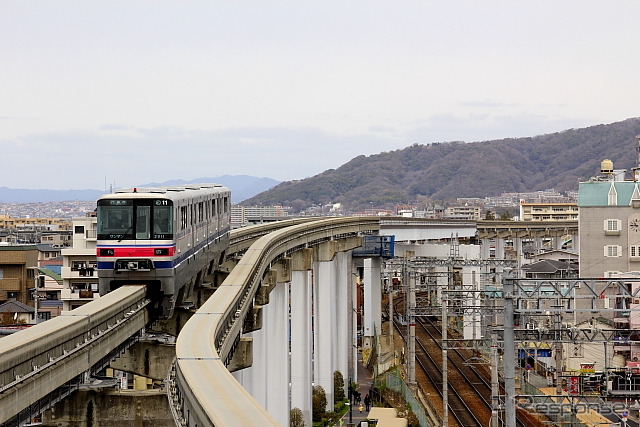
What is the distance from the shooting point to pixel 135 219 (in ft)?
64.6

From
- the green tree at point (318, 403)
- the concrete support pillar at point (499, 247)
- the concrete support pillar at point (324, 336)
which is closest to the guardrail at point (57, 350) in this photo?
the green tree at point (318, 403)

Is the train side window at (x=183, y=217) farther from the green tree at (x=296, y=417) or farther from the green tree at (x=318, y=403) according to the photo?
the green tree at (x=318, y=403)

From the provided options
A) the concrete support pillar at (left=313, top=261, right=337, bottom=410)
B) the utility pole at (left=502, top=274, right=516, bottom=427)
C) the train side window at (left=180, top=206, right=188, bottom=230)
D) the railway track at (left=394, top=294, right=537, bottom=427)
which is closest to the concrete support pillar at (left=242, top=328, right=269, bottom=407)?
the train side window at (left=180, top=206, right=188, bottom=230)

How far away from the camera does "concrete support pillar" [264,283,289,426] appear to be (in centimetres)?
3134

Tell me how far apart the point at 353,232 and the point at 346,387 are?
8.33m

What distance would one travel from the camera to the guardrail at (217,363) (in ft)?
30.0

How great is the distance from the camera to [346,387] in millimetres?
48156

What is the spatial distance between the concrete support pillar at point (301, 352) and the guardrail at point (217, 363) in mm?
9144

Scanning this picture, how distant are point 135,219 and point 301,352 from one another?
18346 mm

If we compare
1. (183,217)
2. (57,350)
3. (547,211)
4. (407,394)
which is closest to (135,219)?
(183,217)

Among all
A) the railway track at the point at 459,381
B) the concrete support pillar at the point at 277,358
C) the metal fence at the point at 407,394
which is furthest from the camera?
the railway track at the point at 459,381

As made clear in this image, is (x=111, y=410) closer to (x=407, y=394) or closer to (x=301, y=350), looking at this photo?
(x=301, y=350)

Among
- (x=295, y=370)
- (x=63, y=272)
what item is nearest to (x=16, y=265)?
(x=63, y=272)

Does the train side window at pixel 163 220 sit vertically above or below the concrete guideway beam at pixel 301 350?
above
